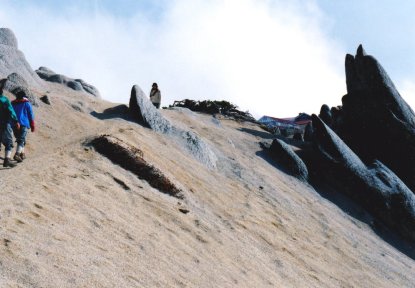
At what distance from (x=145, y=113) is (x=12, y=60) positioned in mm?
9968

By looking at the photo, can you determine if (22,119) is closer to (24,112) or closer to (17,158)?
(24,112)

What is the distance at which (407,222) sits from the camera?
21.1 meters

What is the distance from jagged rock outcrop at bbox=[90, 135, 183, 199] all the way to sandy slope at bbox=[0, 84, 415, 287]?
261 millimetres

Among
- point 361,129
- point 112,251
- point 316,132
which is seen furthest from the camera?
point 361,129

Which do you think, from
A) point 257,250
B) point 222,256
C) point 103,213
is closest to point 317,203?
point 257,250

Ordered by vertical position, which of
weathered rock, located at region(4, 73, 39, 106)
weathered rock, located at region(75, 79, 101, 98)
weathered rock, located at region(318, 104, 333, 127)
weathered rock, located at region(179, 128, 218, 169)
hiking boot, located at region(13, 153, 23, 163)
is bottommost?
hiking boot, located at region(13, 153, 23, 163)

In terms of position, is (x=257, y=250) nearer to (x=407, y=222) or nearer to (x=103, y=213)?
(x=103, y=213)

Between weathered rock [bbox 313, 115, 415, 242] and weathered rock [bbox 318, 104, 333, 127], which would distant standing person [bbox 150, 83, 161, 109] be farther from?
weathered rock [bbox 318, 104, 333, 127]

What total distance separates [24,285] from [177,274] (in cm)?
292

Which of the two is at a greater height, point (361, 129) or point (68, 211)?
point (361, 129)

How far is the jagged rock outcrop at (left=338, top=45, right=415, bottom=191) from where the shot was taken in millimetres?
25547

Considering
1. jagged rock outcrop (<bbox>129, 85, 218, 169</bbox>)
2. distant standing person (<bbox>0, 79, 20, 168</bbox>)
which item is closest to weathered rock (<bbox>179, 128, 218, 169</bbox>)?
jagged rock outcrop (<bbox>129, 85, 218, 169</bbox>)

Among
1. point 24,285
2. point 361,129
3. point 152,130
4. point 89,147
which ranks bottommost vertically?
point 24,285

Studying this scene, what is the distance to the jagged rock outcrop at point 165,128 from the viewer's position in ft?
59.1
